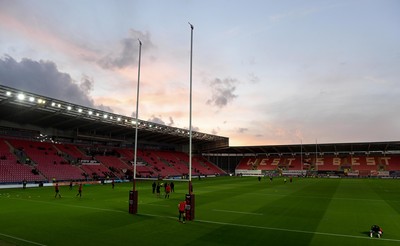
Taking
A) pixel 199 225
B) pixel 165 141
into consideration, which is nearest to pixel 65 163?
pixel 165 141

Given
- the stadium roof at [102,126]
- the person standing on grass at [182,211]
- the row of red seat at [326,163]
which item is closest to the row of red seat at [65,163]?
the stadium roof at [102,126]

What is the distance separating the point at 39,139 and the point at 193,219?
183ft

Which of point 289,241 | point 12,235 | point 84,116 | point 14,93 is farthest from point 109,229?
point 84,116

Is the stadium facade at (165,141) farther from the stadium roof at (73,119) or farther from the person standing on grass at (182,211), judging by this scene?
the person standing on grass at (182,211)

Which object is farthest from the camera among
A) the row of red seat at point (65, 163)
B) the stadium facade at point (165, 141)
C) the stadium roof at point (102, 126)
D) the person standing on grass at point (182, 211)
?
the row of red seat at point (65, 163)

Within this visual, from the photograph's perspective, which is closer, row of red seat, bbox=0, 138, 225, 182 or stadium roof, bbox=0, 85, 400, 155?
stadium roof, bbox=0, 85, 400, 155

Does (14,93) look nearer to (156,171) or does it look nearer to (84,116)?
(84,116)

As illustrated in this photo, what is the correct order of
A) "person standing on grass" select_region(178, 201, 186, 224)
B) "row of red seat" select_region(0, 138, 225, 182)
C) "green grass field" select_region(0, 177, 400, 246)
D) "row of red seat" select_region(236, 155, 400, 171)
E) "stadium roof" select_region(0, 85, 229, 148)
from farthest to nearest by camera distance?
"row of red seat" select_region(236, 155, 400, 171) < "row of red seat" select_region(0, 138, 225, 182) < "stadium roof" select_region(0, 85, 229, 148) < "person standing on grass" select_region(178, 201, 186, 224) < "green grass field" select_region(0, 177, 400, 246)

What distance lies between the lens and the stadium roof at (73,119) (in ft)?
151

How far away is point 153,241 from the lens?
1502 cm

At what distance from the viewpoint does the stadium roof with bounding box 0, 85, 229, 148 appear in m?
45.9

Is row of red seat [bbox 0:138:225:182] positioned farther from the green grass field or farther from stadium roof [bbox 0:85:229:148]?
the green grass field

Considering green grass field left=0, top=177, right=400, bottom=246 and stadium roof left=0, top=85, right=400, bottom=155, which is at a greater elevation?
stadium roof left=0, top=85, right=400, bottom=155

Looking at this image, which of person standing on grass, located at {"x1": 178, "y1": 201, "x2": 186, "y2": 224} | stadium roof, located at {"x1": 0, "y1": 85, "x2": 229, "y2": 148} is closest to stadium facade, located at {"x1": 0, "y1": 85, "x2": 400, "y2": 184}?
stadium roof, located at {"x1": 0, "y1": 85, "x2": 229, "y2": 148}
